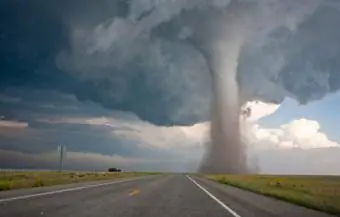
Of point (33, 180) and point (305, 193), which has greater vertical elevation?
point (33, 180)

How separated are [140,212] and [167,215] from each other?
1222mm

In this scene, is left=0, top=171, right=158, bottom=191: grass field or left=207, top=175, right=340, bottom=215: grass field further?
left=0, top=171, right=158, bottom=191: grass field

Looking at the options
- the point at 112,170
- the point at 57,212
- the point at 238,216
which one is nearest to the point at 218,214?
the point at 238,216

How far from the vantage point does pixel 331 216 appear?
722 inches

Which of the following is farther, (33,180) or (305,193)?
(33,180)

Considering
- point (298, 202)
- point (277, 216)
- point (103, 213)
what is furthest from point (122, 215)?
point (298, 202)

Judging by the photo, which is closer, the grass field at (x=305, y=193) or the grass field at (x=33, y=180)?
the grass field at (x=305, y=193)

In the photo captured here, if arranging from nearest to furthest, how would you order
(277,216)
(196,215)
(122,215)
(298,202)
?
(122,215) < (196,215) < (277,216) < (298,202)

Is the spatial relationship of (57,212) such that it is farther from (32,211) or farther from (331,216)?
(331,216)

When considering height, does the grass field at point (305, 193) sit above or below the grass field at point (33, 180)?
below

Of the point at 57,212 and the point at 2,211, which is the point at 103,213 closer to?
the point at 57,212

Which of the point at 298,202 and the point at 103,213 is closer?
the point at 103,213

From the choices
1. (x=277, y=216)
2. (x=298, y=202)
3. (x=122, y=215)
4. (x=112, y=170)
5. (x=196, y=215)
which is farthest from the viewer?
(x=112, y=170)

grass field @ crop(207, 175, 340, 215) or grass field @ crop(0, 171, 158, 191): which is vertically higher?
grass field @ crop(0, 171, 158, 191)
